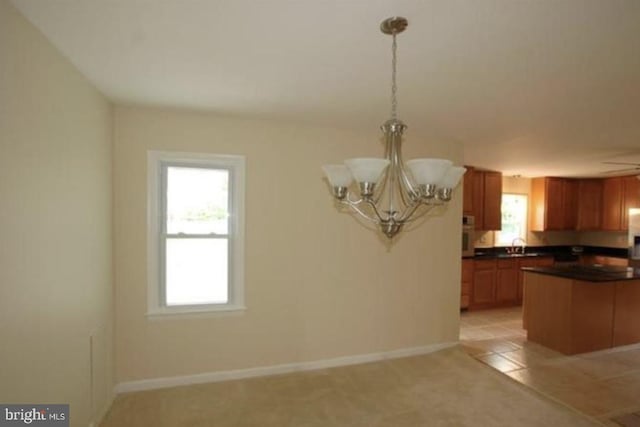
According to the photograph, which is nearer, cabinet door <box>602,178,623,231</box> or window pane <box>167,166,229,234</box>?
window pane <box>167,166,229,234</box>

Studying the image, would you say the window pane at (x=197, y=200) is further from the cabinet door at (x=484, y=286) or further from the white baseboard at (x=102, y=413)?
the cabinet door at (x=484, y=286)

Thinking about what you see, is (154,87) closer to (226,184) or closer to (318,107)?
(226,184)

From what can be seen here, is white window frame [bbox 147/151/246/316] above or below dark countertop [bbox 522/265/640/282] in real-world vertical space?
above

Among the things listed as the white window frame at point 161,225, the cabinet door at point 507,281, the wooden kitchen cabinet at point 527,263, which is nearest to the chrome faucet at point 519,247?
the wooden kitchen cabinet at point 527,263

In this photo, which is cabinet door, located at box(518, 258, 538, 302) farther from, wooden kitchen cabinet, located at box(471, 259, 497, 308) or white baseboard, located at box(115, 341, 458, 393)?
white baseboard, located at box(115, 341, 458, 393)

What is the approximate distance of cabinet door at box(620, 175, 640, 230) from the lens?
5992 mm

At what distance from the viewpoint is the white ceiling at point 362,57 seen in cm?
149

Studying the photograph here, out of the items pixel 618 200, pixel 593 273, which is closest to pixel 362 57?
pixel 593 273

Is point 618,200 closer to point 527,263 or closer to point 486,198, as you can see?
point 527,263

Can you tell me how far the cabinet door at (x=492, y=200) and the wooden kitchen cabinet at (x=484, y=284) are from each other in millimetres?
692

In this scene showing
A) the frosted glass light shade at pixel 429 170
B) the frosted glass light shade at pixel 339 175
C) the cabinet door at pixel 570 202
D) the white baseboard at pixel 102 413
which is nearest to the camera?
the frosted glass light shade at pixel 429 170

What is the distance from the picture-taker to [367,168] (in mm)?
1488

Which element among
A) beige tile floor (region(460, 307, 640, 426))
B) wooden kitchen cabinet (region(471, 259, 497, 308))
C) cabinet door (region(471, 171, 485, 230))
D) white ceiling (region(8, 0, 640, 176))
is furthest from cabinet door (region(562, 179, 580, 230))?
white ceiling (region(8, 0, 640, 176))

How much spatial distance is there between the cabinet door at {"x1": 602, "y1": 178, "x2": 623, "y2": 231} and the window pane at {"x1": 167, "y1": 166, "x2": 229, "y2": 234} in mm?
7239
